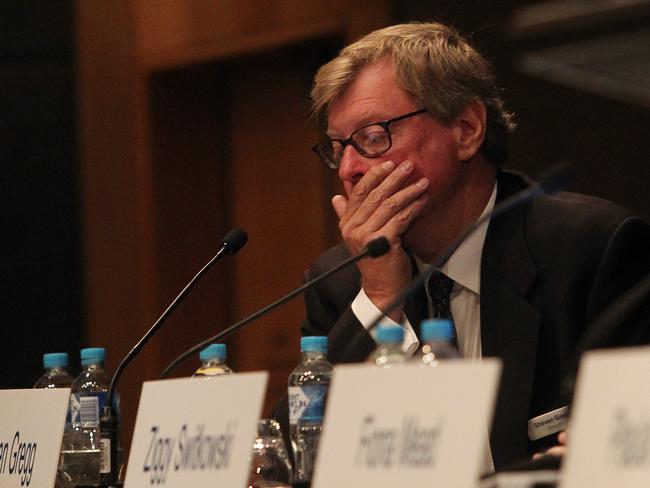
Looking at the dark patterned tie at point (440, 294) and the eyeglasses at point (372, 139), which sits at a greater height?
the eyeglasses at point (372, 139)

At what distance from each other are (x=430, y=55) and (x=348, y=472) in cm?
143

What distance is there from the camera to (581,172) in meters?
3.07

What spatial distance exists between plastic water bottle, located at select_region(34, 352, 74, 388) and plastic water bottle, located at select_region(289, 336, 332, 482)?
0.61 metres

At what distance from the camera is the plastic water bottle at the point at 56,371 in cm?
227

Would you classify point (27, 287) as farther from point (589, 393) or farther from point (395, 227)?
point (589, 393)

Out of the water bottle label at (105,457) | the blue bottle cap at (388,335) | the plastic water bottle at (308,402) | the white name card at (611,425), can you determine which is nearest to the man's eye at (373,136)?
the plastic water bottle at (308,402)

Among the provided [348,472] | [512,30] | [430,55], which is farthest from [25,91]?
[348,472]

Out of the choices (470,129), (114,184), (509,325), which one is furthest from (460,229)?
(114,184)

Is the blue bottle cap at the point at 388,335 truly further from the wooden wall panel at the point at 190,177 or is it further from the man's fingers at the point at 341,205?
the wooden wall panel at the point at 190,177

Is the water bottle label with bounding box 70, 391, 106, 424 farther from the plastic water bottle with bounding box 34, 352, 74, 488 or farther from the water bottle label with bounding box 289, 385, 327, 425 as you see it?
the water bottle label with bounding box 289, 385, 327, 425

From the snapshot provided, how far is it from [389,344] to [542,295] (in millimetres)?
869

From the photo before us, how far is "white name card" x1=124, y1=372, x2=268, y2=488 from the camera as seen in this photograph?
138 centimetres

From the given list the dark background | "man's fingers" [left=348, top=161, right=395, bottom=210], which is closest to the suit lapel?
"man's fingers" [left=348, top=161, right=395, bottom=210]

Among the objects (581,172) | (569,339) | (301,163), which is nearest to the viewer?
(569,339)
